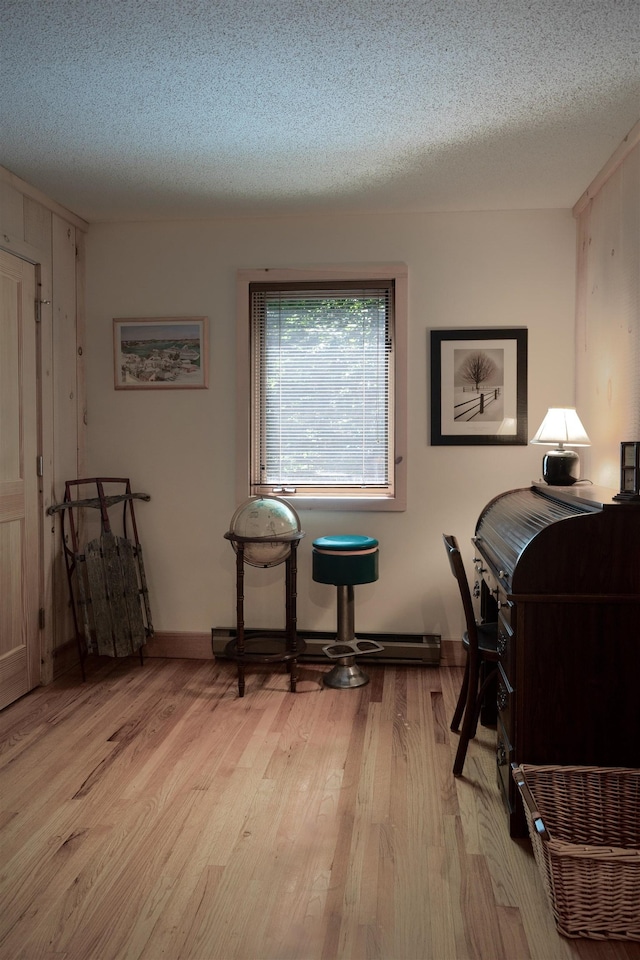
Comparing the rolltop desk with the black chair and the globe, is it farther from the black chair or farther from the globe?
the globe

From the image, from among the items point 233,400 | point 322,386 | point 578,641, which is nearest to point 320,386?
point 322,386

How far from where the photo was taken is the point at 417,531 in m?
4.55

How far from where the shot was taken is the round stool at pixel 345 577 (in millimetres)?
4145

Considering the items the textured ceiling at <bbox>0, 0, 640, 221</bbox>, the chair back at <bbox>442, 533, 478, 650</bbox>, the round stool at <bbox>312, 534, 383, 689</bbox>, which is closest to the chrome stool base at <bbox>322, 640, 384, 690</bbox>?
the round stool at <bbox>312, 534, 383, 689</bbox>

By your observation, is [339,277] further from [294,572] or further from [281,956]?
[281,956]

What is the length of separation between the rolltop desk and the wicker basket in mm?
82

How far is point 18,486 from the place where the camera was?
155 inches

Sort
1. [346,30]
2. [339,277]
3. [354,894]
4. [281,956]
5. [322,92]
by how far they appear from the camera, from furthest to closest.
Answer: [339,277] → [322,92] → [346,30] → [354,894] → [281,956]

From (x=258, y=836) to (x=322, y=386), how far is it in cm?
279

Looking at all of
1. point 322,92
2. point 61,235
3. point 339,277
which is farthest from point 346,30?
point 61,235

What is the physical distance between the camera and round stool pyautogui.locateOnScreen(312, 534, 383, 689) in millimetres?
4145

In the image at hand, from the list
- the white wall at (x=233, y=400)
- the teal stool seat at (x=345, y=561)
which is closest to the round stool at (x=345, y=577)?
the teal stool seat at (x=345, y=561)

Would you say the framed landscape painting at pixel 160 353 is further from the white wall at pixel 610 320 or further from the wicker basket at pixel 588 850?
the wicker basket at pixel 588 850

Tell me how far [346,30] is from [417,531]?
2.83 m
